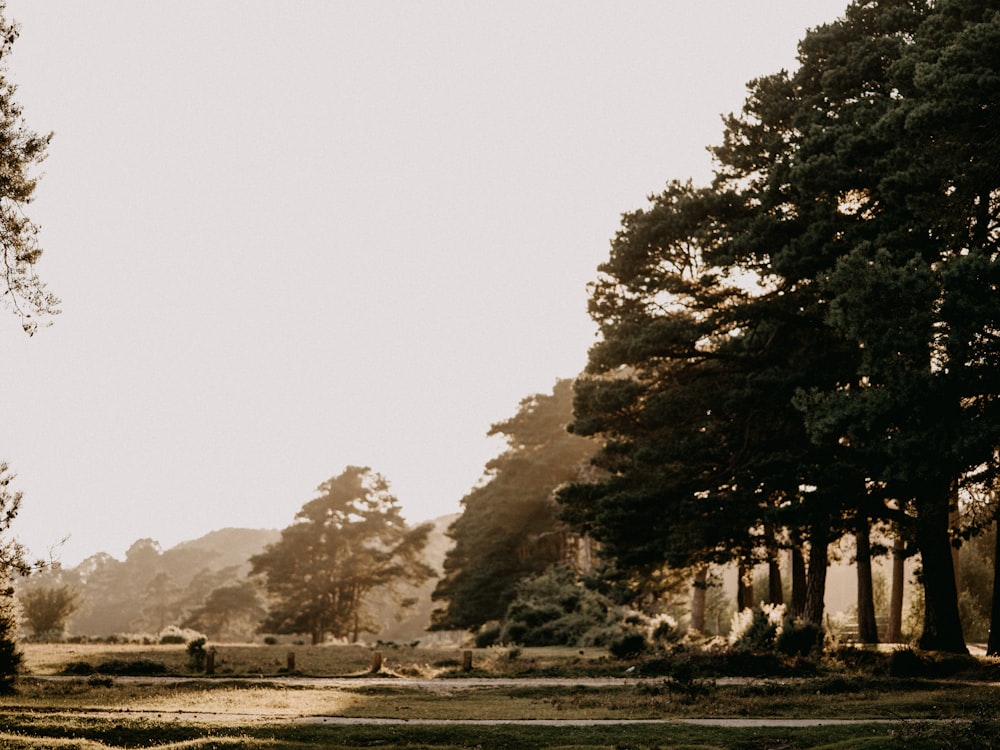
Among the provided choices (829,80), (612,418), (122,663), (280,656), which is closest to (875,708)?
(612,418)

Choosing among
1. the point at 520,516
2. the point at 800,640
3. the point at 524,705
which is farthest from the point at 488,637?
the point at 524,705

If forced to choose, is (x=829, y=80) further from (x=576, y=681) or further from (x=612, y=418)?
(x=576, y=681)

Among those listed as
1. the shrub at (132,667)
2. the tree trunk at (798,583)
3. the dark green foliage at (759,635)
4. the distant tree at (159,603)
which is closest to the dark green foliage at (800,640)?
the dark green foliage at (759,635)

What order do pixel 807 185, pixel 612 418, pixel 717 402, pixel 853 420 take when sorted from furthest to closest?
pixel 612 418
pixel 717 402
pixel 807 185
pixel 853 420

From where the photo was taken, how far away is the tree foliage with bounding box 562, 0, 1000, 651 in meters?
15.4

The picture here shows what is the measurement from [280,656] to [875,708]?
83.2 feet

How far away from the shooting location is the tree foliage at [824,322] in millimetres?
15430

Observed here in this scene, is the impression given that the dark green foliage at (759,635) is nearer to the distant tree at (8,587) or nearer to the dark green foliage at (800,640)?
the dark green foliage at (800,640)

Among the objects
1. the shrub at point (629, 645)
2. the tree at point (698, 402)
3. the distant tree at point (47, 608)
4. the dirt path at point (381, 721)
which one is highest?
the tree at point (698, 402)

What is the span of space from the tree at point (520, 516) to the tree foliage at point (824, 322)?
28.0 metres

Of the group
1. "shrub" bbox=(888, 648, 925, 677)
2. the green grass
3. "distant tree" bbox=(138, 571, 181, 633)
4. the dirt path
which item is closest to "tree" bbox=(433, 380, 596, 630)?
"shrub" bbox=(888, 648, 925, 677)

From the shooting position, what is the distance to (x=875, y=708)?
565 inches

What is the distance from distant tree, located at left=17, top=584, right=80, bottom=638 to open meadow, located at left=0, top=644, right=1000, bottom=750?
30.0m

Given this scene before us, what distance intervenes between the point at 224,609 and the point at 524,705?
2819 inches
